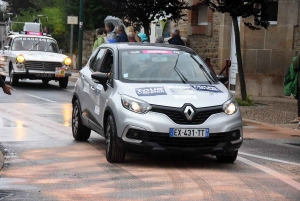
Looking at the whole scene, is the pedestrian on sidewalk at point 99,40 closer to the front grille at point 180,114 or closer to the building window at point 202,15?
the building window at point 202,15

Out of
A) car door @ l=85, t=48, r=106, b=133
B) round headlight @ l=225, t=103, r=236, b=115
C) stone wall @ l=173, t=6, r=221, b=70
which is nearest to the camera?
round headlight @ l=225, t=103, r=236, b=115

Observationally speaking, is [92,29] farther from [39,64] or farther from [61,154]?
[61,154]

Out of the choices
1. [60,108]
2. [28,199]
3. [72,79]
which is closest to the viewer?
[28,199]

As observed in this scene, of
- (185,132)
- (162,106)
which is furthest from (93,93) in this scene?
(185,132)

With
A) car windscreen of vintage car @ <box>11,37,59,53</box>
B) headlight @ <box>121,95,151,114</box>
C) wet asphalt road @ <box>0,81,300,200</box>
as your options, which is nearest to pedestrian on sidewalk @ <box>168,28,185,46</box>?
wet asphalt road @ <box>0,81,300,200</box>

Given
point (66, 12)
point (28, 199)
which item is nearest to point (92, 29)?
point (66, 12)

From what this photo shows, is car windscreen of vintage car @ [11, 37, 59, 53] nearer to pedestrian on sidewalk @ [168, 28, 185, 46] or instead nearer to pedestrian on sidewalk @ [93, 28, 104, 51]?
pedestrian on sidewalk @ [93, 28, 104, 51]

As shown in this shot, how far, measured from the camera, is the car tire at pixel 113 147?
33.0ft

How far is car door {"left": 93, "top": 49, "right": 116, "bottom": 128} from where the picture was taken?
35.2 feet

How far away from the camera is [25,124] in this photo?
48.1ft

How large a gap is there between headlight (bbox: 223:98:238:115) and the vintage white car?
52.5 feet

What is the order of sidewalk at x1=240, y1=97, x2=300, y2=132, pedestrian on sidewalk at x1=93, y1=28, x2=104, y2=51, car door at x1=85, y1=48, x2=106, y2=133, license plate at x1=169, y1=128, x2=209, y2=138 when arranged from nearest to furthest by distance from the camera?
license plate at x1=169, y1=128, x2=209, y2=138
car door at x1=85, y1=48, x2=106, y2=133
sidewalk at x1=240, y1=97, x2=300, y2=132
pedestrian on sidewalk at x1=93, y1=28, x2=104, y2=51

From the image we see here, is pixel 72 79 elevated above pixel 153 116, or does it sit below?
below

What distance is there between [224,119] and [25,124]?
18.6 feet
